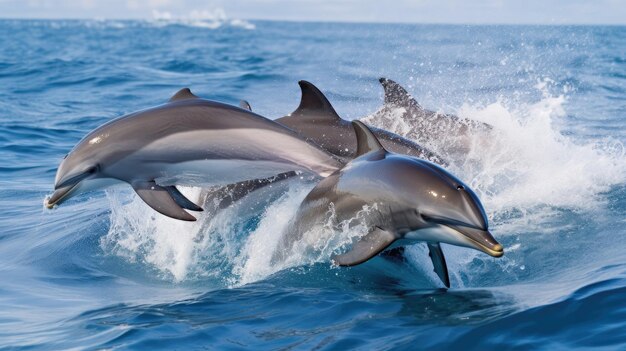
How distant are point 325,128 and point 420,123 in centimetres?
282

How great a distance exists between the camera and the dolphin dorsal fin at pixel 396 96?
10.6 metres

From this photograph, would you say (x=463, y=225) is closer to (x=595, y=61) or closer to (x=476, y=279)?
(x=476, y=279)

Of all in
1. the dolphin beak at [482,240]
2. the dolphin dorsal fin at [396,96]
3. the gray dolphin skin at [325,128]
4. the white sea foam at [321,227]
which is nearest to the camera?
the dolphin beak at [482,240]

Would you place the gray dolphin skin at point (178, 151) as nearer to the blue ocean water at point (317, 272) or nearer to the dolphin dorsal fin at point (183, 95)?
the dolphin dorsal fin at point (183, 95)

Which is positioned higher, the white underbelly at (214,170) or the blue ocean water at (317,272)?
the white underbelly at (214,170)

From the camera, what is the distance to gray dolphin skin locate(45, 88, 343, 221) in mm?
6461

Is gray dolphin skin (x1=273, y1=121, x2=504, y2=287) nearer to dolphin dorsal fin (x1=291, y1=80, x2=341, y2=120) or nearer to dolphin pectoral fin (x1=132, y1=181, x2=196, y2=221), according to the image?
dolphin pectoral fin (x1=132, y1=181, x2=196, y2=221)

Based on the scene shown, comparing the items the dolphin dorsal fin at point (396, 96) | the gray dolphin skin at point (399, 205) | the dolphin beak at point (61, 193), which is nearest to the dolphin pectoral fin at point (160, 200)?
the dolphin beak at point (61, 193)

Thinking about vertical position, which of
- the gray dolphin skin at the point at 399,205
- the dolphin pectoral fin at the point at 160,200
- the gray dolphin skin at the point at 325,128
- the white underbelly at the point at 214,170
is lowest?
the gray dolphin skin at the point at 399,205

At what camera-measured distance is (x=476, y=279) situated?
21.3 ft

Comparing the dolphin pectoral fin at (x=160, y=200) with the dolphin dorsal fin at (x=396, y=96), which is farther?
the dolphin dorsal fin at (x=396, y=96)

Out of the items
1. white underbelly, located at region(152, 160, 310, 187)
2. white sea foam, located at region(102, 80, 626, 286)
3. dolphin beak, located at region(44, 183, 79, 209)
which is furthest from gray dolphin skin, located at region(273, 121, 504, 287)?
dolphin beak, located at region(44, 183, 79, 209)

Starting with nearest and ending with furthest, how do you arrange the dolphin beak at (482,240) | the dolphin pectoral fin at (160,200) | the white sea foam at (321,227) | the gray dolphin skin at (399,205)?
the dolphin beak at (482,240)
the gray dolphin skin at (399,205)
the dolphin pectoral fin at (160,200)
the white sea foam at (321,227)

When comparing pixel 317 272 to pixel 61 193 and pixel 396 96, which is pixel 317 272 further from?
pixel 396 96
